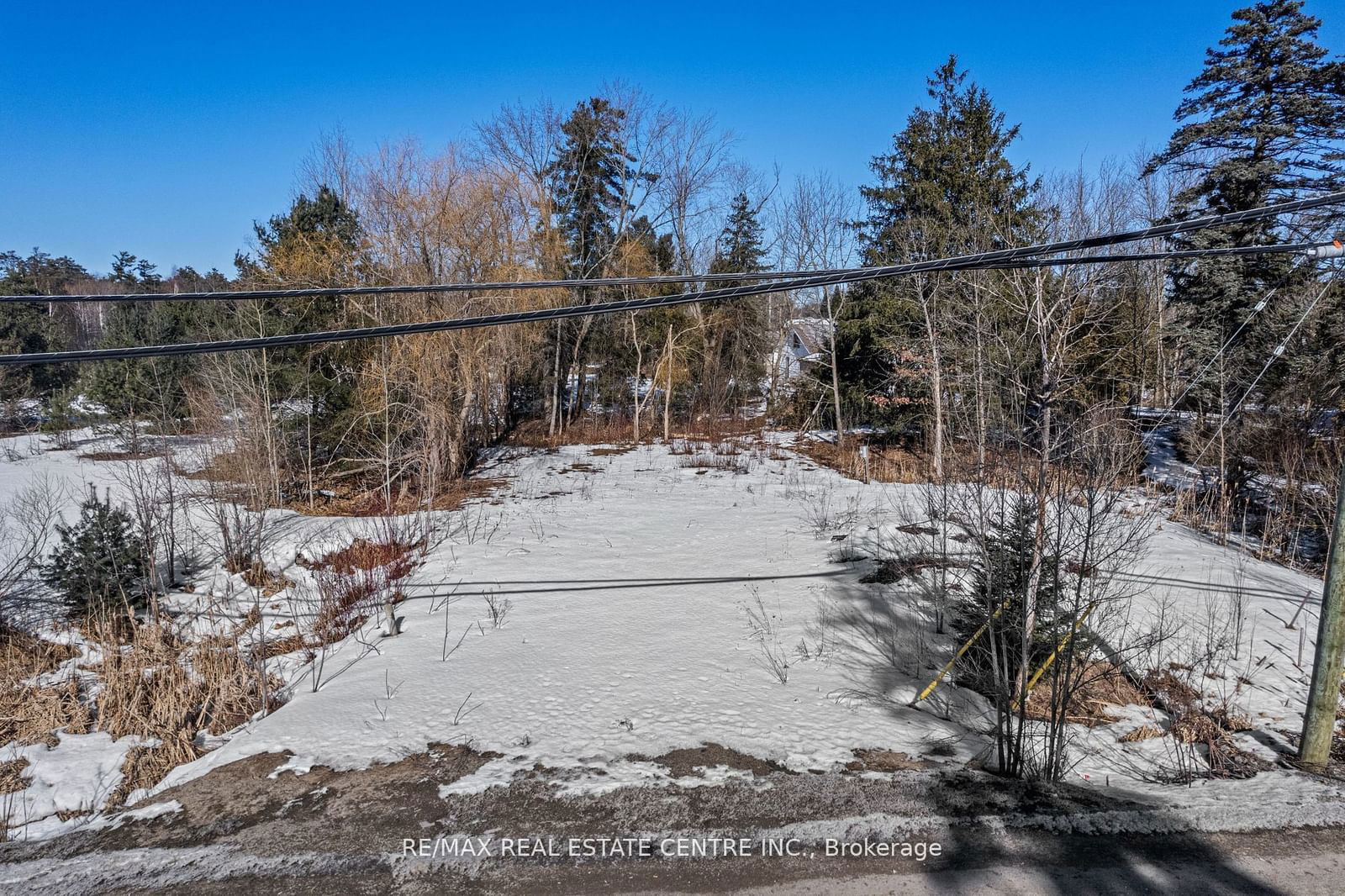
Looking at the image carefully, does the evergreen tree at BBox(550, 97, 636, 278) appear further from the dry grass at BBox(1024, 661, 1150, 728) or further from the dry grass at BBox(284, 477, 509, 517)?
the dry grass at BBox(1024, 661, 1150, 728)

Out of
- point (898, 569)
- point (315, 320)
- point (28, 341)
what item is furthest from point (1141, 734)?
point (28, 341)

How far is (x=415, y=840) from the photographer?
3.77 metres

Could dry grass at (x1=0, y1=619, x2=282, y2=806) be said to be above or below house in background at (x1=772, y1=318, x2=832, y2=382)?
below

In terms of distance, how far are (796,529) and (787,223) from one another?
691 inches

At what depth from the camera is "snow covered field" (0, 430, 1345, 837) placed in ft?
16.0

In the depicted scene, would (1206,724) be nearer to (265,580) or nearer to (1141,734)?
(1141,734)

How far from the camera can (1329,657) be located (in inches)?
176

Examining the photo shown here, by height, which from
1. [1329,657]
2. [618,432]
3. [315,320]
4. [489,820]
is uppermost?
[315,320]

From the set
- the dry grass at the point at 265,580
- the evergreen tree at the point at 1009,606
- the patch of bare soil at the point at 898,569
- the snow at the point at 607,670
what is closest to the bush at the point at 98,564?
the dry grass at the point at 265,580

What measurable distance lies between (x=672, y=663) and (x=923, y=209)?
18.3 meters

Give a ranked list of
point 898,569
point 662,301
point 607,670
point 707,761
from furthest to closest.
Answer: point 898,569, point 607,670, point 707,761, point 662,301

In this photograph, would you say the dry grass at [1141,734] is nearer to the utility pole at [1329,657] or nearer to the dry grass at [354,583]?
the utility pole at [1329,657]

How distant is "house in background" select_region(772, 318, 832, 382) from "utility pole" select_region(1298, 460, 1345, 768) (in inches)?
725

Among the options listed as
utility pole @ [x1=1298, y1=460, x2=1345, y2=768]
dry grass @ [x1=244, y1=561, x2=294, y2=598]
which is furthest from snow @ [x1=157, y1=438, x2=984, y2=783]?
dry grass @ [x1=244, y1=561, x2=294, y2=598]
